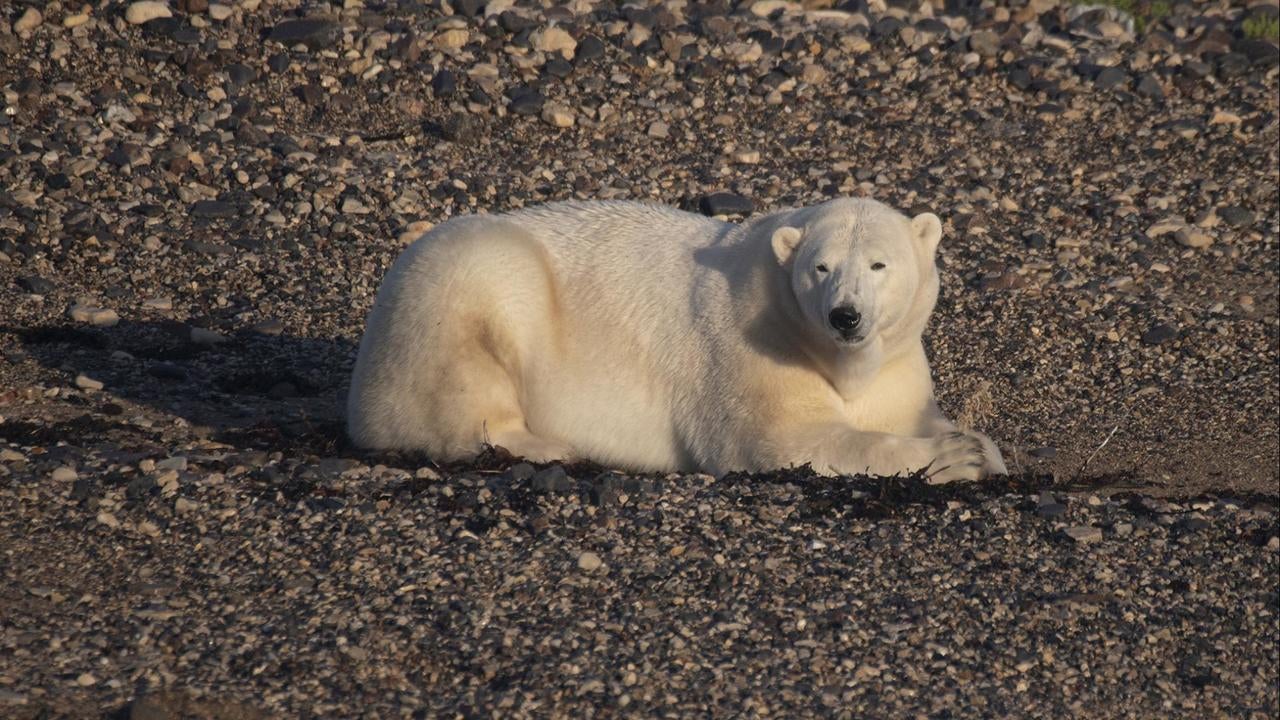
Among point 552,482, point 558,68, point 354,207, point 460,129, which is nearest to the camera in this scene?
point 552,482

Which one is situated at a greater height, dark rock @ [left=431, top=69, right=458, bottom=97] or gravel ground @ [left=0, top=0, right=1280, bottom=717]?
dark rock @ [left=431, top=69, right=458, bottom=97]

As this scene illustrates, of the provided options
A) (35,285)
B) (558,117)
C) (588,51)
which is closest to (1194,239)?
(558,117)

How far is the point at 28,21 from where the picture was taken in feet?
34.0

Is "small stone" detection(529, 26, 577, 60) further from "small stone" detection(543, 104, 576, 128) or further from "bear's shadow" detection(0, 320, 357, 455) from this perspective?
"bear's shadow" detection(0, 320, 357, 455)

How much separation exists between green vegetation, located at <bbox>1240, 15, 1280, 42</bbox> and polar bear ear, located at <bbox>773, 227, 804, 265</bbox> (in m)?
7.40

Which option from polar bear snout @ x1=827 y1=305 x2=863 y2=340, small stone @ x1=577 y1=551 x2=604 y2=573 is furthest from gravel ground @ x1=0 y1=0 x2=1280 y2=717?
polar bear snout @ x1=827 y1=305 x2=863 y2=340

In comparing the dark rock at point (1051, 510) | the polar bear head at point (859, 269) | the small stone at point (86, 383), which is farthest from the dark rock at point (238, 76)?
the dark rock at point (1051, 510)

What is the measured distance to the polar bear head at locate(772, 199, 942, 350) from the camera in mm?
5316

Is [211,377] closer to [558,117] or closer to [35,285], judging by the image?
[35,285]

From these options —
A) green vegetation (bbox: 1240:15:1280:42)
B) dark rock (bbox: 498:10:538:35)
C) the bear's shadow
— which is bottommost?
the bear's shadow

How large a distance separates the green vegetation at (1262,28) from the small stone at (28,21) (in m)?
8.22

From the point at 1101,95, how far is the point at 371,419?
6.68 metres

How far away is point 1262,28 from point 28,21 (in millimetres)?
→ 8448

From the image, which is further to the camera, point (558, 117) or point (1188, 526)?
point (558, 117)
